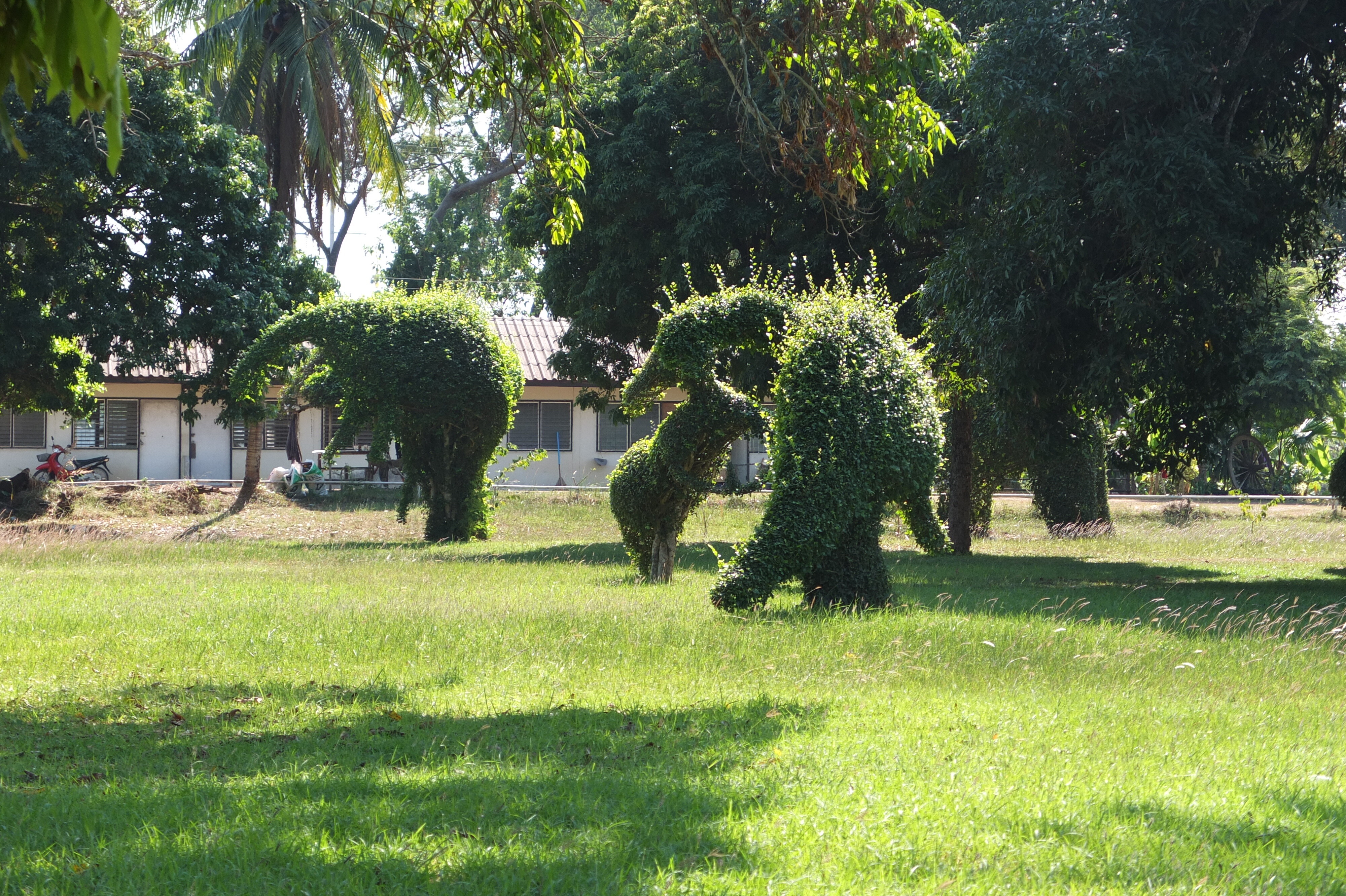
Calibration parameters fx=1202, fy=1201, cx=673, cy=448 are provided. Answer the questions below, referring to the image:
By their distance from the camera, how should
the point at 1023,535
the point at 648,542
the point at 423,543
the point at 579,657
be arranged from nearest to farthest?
the point at 579,657, the point at 648,542, the point at 423,543, the point at 1023,535

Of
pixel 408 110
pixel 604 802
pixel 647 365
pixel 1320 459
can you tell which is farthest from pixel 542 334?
pixel 604 802

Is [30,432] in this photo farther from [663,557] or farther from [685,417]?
[685,417]

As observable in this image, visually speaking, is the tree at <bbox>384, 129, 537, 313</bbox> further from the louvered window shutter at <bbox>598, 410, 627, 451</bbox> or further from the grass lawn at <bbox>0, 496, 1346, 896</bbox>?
the grass lawn at <bbox>0, 496, 1346, 896</bbox>

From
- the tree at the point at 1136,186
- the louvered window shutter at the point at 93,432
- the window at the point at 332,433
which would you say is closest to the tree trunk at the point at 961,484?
the tree at the point at 1136,186

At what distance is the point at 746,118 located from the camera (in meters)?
10.0

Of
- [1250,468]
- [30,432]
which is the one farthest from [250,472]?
[1250,468]

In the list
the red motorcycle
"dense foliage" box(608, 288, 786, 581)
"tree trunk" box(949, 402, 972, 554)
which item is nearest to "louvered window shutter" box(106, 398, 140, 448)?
the red motorcycle

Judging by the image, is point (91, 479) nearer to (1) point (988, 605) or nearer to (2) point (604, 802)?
(1) point (988, 605)

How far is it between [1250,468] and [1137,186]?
27.4m

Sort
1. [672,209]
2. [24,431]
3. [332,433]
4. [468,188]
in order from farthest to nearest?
[468,188], [332,433], [24,431], [672,209]

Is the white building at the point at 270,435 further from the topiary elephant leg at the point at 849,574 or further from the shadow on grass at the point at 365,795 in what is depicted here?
the shadow on grass at the point at 365,795

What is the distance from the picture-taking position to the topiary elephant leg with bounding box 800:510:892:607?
10641mm

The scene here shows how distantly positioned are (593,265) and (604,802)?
691 inches

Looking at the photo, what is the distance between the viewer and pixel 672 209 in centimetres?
1925
